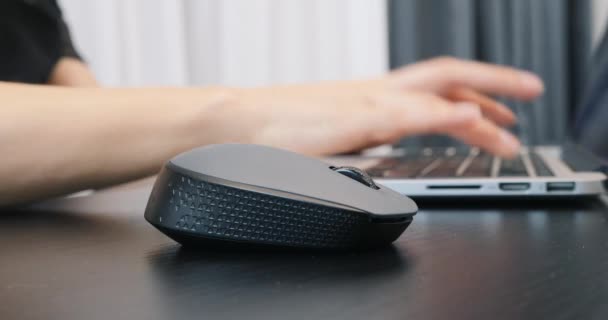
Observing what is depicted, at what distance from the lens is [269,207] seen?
28 cm

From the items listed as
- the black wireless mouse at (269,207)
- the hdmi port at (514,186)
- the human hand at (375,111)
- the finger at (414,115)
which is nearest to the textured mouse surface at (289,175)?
the black wireless mouse at (269,207)

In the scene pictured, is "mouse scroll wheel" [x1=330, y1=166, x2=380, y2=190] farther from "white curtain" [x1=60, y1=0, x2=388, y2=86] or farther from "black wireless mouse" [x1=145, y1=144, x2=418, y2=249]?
"white curtain" [x1=60, y1=0, x2=388, y2=86]

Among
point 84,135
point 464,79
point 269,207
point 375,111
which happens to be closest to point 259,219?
point 269,207

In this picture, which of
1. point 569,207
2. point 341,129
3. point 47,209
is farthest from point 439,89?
point 47,209

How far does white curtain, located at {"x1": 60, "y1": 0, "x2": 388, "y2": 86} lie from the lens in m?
1.77

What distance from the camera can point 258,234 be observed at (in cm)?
28

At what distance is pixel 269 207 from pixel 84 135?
226 millimetres

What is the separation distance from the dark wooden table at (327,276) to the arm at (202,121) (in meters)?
0.08

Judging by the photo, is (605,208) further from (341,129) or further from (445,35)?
(445,35)

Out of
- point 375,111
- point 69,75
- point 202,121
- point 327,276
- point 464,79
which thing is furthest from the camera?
point 69,75

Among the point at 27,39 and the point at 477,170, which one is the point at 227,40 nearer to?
the point at 27,39

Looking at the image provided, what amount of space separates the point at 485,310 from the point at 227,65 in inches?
68.1

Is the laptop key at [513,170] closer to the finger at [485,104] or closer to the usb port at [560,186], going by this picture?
the usb port at [560,186]

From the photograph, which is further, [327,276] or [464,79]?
[464,79]
